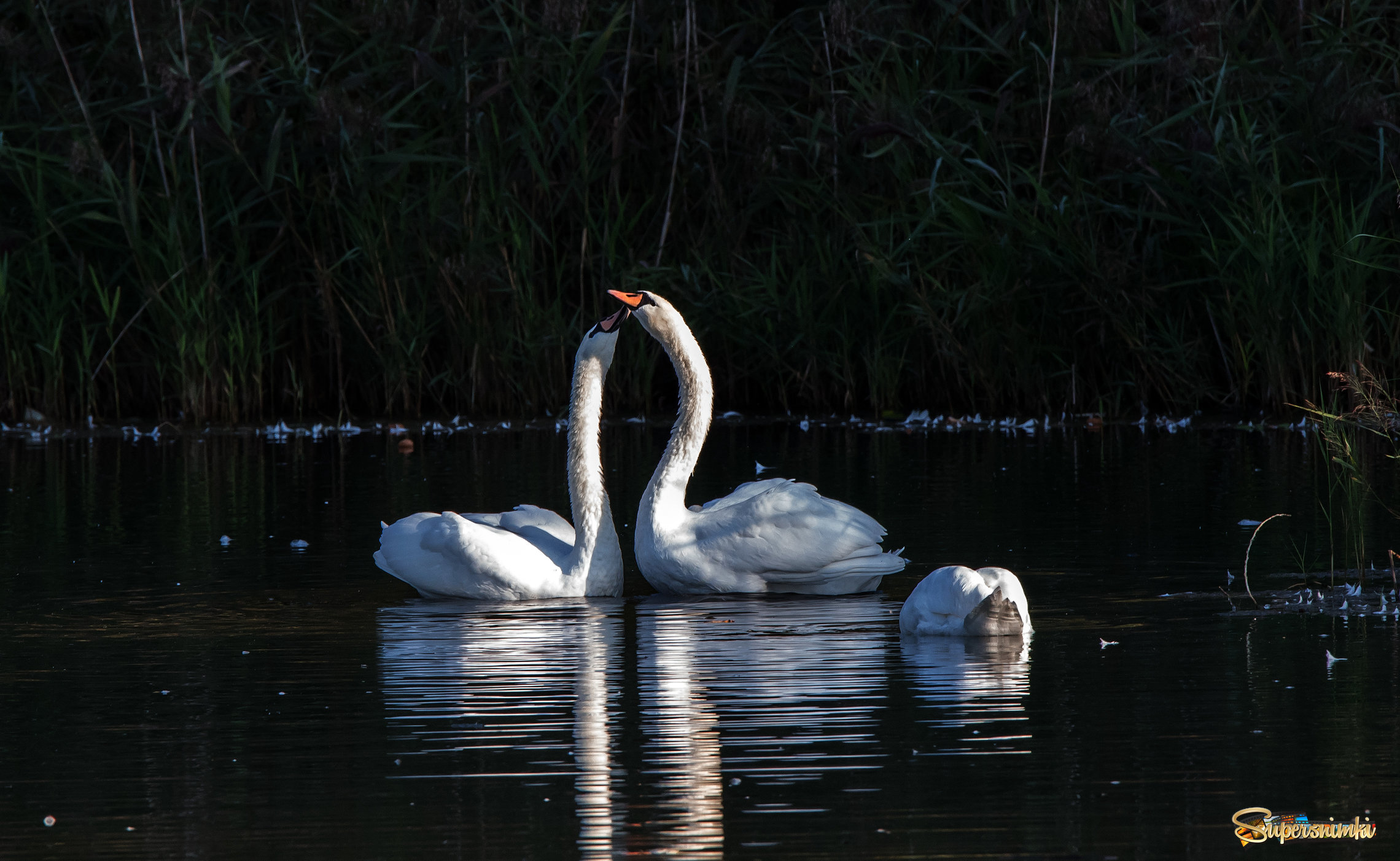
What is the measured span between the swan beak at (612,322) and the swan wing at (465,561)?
106 centimetres

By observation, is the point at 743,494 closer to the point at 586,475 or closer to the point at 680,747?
the point at 586,475

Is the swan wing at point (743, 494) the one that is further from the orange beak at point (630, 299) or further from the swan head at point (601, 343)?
the orange beak at point (630, 299)

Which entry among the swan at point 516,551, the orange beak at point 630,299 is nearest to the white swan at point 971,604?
the swan at point 516,551

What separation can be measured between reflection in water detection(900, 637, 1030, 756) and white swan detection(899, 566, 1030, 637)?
0.13ft

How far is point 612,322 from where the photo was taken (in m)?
8.54

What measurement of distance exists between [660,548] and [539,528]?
21.7 inches

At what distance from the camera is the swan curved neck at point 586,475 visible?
8.03m

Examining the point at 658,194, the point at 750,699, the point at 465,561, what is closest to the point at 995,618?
the point at 750,699

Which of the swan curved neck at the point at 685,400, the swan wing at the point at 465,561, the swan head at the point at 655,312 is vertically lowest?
the swan wing at the point at 465,561

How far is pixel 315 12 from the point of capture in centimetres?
1573

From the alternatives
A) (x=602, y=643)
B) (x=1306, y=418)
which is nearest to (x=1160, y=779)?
(x=602, y=643)

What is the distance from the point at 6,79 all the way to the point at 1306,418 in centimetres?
1034

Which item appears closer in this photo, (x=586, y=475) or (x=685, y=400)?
(x=586, y=475)

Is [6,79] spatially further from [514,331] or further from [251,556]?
[251,556]
